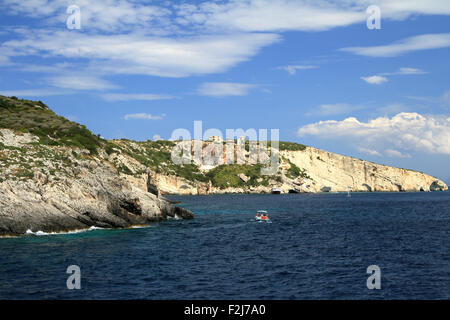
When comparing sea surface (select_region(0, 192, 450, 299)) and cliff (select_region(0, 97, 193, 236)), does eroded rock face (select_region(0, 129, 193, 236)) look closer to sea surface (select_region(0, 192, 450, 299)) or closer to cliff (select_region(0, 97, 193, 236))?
cliff (select_region(0, 97, 193, 236))

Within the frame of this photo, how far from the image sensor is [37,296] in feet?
82.8

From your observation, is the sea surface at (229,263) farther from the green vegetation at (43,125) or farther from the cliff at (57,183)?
the green vegetation at (43,125)

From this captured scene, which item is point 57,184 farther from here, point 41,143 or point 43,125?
point 43,125

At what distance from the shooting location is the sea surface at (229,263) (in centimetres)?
2698

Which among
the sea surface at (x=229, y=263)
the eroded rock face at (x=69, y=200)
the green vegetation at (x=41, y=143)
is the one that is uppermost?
the green vegetation at (x=41, y=143)

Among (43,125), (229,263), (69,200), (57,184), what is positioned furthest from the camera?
(43,125)

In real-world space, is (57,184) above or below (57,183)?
below

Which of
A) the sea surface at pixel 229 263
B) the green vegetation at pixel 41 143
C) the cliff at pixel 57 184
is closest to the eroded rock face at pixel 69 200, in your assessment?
the cliff at pixel 57 184

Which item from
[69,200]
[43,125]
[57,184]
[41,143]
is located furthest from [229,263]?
[43,125]

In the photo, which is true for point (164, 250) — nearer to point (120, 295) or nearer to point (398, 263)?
point (120, 295)

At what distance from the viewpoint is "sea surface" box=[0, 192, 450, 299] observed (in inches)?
1062

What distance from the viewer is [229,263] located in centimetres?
3622

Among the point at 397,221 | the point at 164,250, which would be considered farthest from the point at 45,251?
the point at 397,221

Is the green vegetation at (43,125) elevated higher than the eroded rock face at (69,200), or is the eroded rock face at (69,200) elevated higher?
the green vegetation at (43,125)
